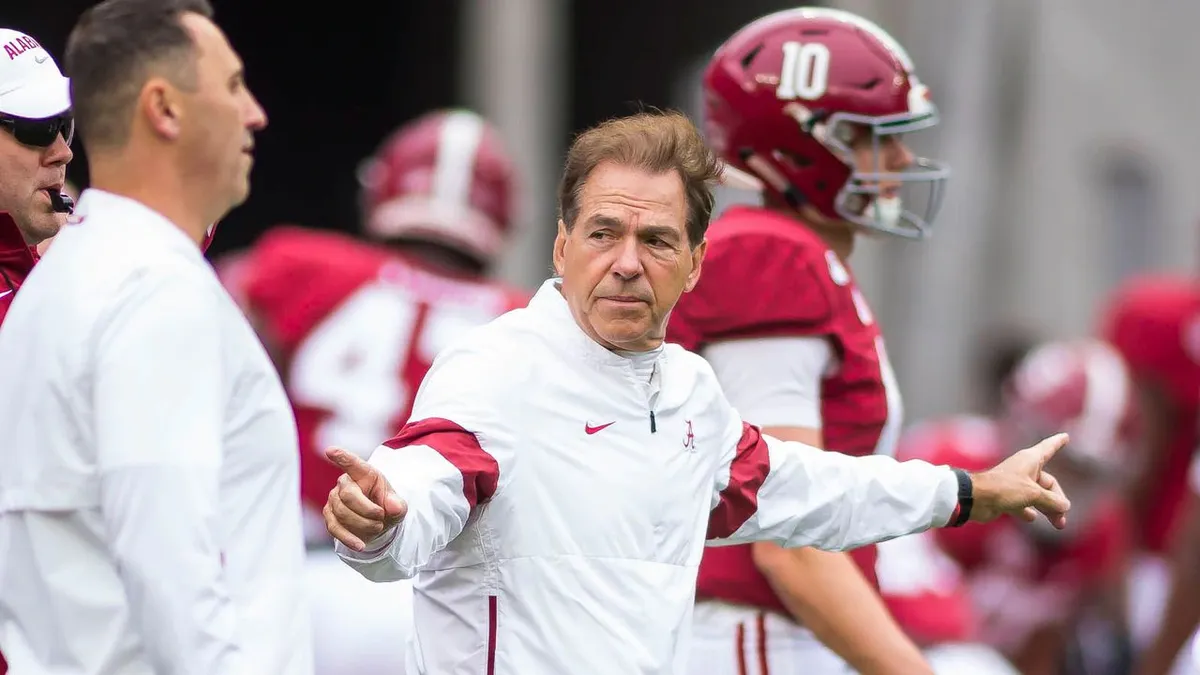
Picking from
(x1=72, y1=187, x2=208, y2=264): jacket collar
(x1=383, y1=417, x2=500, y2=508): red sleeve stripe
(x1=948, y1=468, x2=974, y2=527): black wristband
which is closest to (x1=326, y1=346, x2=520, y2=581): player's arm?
(x1=383, y1=417, x2=500, y2=508): red sleeve stripe

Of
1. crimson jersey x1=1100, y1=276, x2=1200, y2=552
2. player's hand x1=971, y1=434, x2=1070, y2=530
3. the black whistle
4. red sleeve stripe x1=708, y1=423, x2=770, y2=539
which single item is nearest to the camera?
the black whistle

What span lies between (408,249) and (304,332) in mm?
491

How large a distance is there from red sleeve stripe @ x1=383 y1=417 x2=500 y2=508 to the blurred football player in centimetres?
93

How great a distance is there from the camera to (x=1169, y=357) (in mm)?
7938

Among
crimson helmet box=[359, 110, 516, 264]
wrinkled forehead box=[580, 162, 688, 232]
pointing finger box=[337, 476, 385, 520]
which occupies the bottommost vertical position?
crimson helmet box=[359, 110, 516, 264]

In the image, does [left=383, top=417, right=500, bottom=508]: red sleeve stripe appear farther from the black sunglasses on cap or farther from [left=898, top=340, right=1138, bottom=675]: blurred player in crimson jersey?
[left=898, top=340, right=1138, bottom=675]: blurred player in crimson jersey

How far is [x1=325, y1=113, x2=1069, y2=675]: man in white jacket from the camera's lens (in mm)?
3090

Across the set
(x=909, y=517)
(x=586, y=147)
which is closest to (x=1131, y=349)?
(x=909, y=517)

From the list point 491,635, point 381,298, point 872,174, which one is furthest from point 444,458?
point 381,298

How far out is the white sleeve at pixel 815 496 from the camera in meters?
3.52

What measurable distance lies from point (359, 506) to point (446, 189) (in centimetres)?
444

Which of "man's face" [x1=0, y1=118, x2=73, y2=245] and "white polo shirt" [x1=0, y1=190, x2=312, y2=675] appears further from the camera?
"man's face" [x1=0, y1=118, x2=73, y2=245]

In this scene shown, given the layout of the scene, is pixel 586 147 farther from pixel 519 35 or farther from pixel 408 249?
pixel 519 35

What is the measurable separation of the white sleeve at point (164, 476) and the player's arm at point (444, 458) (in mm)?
202
